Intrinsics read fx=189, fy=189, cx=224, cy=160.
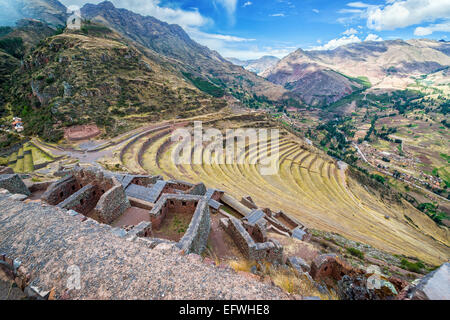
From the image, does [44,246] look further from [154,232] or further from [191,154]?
[191,154]

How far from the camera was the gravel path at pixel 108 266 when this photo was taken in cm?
406

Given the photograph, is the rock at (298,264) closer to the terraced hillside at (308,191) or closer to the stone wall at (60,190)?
the terraced hillside at (308,191)

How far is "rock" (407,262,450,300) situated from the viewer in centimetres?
415

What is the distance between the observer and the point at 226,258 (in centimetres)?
921

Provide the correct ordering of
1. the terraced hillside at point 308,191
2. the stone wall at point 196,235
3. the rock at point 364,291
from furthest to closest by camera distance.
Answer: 1. the terraced hillside at point 308,191
2. the stone wall at point 196,235
3. the rock at point 364,291

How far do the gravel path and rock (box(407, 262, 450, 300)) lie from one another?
3034 mm

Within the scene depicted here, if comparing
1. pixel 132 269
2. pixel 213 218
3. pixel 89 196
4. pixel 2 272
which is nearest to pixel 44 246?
pixel 2 272

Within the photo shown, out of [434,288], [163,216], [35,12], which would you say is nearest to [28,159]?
[163,216]

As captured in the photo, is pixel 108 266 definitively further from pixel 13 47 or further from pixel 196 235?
pixel 13 47

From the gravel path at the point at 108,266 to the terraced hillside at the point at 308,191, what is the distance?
1835 cm

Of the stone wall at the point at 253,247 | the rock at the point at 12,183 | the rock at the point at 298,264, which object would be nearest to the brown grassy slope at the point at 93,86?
the rock at the point at 12,183

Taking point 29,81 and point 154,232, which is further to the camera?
point 29,81

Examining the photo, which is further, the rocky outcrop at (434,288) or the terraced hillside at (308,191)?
the terraced hillside at (308,191)
